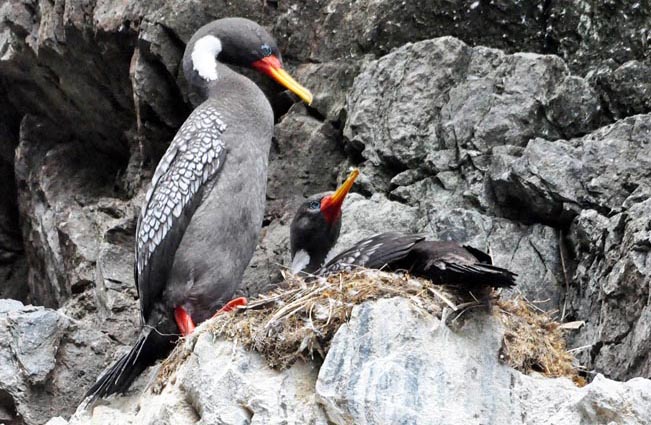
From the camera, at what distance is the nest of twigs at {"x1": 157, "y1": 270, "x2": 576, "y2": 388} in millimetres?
5691

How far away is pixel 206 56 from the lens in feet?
25.6

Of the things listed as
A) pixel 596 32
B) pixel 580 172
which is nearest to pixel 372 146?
pixel 580 172

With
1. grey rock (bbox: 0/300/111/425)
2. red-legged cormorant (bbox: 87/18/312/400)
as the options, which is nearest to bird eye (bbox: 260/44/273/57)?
red-legged cormorant (bbox: 87/18/312/400)

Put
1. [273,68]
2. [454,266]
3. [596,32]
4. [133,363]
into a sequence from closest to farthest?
[454,266] < [133,363] < [273,68] < [596,32]

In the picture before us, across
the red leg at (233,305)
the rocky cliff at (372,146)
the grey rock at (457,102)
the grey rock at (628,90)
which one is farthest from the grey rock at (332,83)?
the red leg at (233,305)

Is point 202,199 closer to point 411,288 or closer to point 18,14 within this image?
point 411,288

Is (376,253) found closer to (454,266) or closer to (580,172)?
(454,266)

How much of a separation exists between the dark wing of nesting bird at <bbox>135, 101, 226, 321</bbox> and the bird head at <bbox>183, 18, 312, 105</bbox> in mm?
592

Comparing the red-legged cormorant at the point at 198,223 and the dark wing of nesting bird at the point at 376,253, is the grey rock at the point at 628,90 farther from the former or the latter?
the red-legged cormorant at the point at 198,223

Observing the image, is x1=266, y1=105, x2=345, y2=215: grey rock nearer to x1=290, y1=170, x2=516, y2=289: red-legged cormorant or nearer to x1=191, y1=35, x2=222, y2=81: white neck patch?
x1=290, y1=170, x2=516, y2=289: red-legged cormorant

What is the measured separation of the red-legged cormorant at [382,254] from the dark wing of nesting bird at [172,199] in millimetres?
765

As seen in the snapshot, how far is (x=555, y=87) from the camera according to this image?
25.6ft

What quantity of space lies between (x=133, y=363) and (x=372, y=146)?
228 cm

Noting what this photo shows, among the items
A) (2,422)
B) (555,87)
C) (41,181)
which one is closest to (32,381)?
(2,422)
